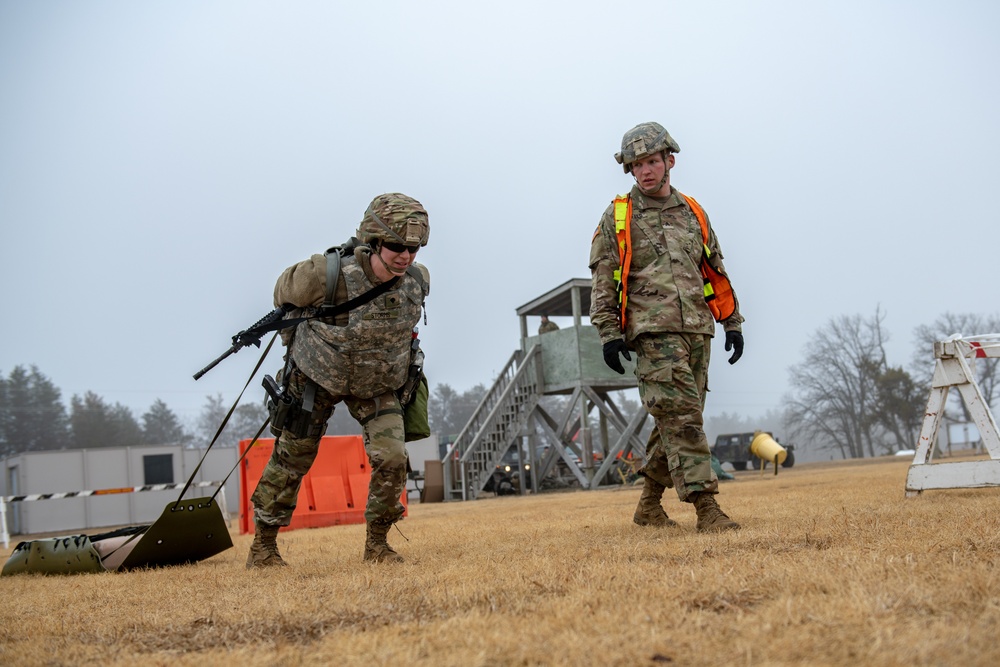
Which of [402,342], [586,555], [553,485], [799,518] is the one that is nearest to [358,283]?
[402,342]

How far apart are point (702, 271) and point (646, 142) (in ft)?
2.93

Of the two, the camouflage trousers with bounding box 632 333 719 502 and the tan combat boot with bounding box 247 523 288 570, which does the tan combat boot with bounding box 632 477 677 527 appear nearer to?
the camouflage trousers with bounding box 632 333 719 502

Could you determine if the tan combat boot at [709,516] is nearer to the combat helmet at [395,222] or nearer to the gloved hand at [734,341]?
the gloved hand at [734,341]

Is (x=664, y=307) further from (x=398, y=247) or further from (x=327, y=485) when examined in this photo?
(x=327, y=485)

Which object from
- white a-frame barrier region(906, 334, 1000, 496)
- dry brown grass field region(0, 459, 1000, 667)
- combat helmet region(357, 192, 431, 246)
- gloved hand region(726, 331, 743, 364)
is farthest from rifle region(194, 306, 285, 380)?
white a-frame barrier region(906, 334, 1000, 496)

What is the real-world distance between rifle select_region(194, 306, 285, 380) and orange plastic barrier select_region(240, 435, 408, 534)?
6093mm

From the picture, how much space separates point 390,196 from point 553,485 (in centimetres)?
2145

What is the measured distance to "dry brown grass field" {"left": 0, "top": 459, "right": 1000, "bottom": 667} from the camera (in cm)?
197

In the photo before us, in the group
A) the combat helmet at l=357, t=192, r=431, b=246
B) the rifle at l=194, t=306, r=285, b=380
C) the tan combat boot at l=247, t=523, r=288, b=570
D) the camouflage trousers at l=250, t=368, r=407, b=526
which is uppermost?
the combat helmet at l=357, t=192, r=431, b=246

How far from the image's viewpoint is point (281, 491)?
4848mm

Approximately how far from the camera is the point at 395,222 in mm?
4414

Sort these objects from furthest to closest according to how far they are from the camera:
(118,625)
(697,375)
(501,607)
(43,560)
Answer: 1. (43,560)
2. (697,375)
3. (118,625)
4. (501,607)

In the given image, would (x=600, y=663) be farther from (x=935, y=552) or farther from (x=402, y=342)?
(x=402, y=342)

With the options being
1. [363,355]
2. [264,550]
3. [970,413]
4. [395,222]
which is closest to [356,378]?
[363,355]
